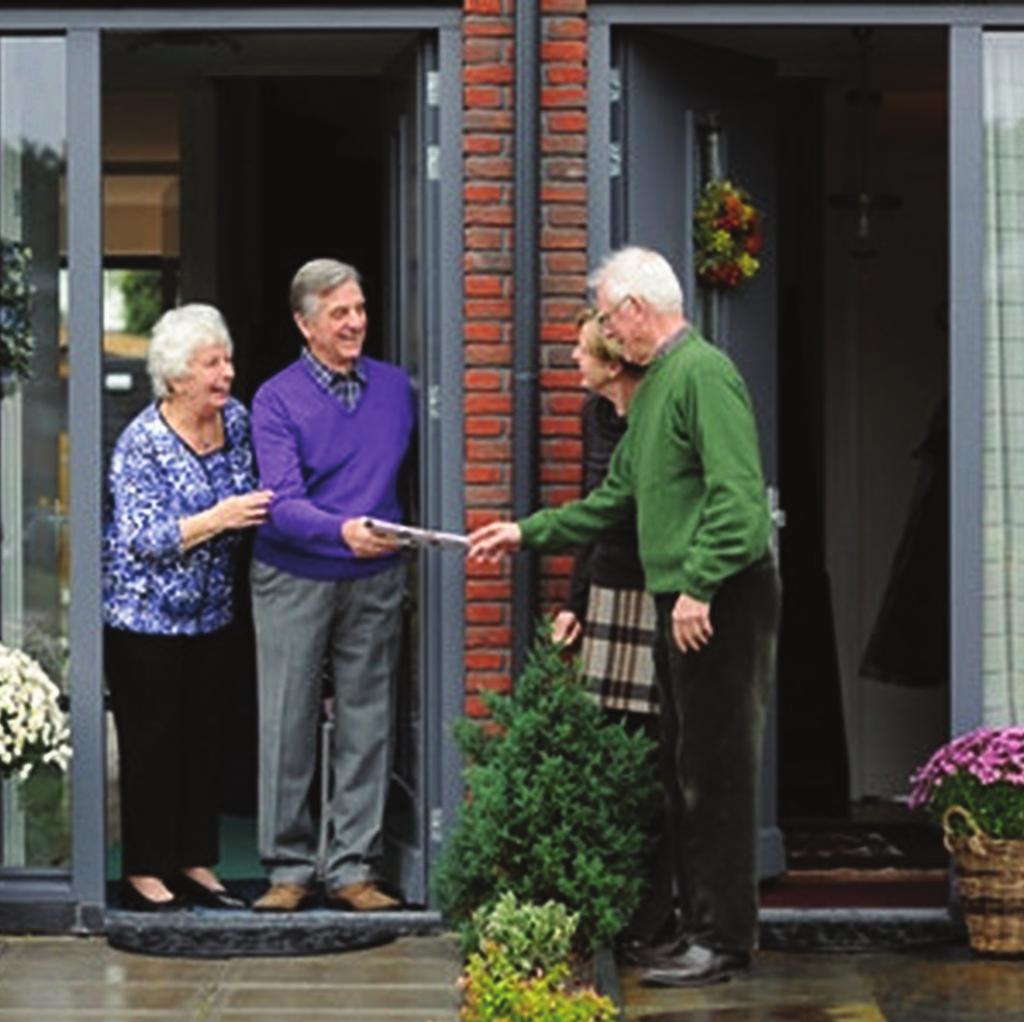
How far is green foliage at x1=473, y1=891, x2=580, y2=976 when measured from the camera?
729 centimetres

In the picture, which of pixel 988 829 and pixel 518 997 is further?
pixel 988 829

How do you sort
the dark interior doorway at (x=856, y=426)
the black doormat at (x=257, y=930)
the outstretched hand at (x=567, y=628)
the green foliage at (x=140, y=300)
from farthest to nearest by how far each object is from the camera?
the green foliage at (x=140, y=300) < the dark interior doorway at (x=856, y=426) < the black doormat at (x=257, y=930) < the outstretched hand at (x=567, y=628)

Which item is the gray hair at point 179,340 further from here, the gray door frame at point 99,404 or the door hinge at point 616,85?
the door hinge at point 616,85

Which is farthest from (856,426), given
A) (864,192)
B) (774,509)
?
(774,509)

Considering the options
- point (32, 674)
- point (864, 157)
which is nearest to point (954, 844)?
point (32, 674)

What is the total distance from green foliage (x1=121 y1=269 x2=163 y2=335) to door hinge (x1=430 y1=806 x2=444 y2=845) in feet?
14.4

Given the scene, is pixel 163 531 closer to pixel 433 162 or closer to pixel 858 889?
pixel 433 162

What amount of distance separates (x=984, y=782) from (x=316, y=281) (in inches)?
88.0

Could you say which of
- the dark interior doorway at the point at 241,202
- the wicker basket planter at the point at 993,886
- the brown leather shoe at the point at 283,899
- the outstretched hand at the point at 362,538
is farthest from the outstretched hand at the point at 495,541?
the dark interior doorway at the point at 241,202

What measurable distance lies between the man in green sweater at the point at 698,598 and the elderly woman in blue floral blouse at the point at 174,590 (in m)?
1.26

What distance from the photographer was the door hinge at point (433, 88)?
8688mm

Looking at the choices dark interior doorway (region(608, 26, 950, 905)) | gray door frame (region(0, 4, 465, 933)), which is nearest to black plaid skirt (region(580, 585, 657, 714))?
gray door frame (region(0, 4, 465, 933))

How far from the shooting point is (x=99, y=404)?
874 cm

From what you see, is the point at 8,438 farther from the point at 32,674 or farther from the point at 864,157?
the point at 864,157
